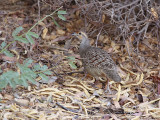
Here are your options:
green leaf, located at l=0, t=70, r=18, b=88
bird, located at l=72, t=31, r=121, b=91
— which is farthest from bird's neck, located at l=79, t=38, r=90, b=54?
green leaf, located at l=0, t=70, r=18, b=88

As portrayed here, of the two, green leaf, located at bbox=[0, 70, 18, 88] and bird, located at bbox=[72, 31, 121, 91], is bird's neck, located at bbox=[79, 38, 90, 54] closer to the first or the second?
bird, located at bbox=[72, 31, 121, 91]

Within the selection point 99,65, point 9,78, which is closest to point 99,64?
point 99,65

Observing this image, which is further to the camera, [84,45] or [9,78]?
[84,45]

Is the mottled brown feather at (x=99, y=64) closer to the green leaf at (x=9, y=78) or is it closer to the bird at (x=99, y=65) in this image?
the bird at (x=99, y=65)

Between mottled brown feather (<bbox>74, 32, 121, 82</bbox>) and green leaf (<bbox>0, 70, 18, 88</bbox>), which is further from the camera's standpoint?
mottled brown feather (<bbox>74, 32, 121, 82</bbox>)

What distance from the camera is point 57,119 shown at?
418 centimetres

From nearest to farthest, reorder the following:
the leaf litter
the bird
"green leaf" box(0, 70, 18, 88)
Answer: "green leaf" box(0, 70, 18, 88), the leaf litter, the bird

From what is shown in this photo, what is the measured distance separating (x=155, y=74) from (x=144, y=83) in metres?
0.46

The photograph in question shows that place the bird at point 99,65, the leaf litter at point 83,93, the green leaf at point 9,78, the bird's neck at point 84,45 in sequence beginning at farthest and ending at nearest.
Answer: the bird's neck at point 84,45 < the bird at point 99,65 < the leaf litter at point 83,93 < the green leaf at point 9,78

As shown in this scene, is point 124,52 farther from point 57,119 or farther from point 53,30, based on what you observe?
point 57,119

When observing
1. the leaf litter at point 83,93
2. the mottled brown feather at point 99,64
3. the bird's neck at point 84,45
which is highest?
the bird's neck at point 84,45

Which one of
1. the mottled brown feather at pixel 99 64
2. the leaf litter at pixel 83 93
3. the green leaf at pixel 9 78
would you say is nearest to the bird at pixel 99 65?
the mottled brown feather at pixel 99 64

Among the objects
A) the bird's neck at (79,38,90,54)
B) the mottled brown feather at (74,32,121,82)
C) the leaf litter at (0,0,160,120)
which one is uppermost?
the bird's neck at (79,38,90,54)

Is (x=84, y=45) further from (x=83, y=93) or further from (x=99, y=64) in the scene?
(x=83, y=93)
